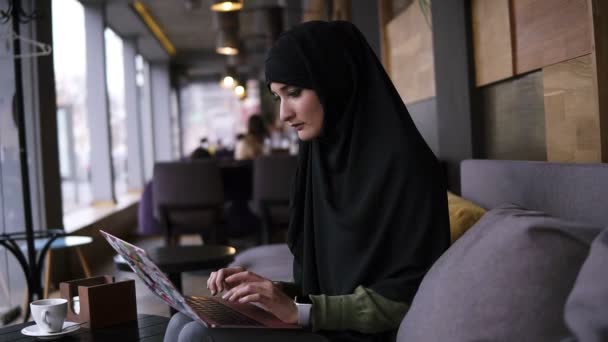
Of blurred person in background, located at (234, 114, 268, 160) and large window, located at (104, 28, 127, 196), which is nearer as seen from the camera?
blurred person in background, located at (234, 114, 268, 160)

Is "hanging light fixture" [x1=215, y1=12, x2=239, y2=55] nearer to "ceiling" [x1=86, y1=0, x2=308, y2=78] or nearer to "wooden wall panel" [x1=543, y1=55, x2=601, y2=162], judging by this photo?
"ceiling" [x1=86, y1=0, x2=308, y2=78]

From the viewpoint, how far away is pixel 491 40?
2510 millimetres

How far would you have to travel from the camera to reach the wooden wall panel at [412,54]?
3.25m

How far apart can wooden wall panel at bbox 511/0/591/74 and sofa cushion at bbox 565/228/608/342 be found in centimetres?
100

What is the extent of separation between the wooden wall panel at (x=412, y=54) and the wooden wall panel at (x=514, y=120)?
0.52 m

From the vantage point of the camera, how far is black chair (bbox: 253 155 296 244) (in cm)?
492

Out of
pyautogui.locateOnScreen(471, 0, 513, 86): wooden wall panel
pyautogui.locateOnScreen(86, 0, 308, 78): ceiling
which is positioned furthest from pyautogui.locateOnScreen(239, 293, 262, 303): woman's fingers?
pyautogui.locateOnScreen(86, 0, 308, 78): ceiling

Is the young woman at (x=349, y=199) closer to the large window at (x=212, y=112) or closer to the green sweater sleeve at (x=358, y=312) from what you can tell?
the green sweater sleeve at (x=358, y=312)

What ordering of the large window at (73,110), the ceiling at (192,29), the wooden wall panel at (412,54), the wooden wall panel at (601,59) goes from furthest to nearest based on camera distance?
the ceiling at (192,29) < the large window at (73,110) < the wooden wall panel at (412,54) < the wooden wall panel at (601,59)

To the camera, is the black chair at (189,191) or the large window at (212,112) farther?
the large window at (212,112)

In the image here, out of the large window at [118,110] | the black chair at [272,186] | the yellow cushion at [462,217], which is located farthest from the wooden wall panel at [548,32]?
the large window at [118,110]

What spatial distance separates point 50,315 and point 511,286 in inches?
44.3

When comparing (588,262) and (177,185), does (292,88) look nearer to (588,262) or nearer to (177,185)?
(588,262)

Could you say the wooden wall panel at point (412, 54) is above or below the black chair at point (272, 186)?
above
